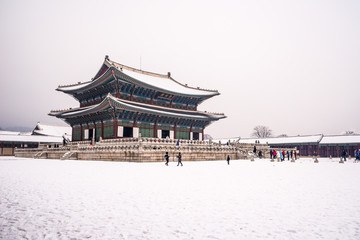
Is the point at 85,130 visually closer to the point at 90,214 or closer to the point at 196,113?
the point at 196,113

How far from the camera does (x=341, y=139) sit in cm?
5147

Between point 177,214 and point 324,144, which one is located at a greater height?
point 324,144

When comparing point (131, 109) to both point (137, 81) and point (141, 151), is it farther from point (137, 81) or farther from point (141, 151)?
point (141, 151)

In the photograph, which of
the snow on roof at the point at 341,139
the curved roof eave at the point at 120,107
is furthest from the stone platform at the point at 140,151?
the snow on roof at the point at 341,139

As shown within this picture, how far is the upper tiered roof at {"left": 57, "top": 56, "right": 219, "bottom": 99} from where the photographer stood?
3670cm

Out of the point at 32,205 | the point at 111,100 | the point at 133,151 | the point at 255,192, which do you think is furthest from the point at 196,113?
the point at 32,205

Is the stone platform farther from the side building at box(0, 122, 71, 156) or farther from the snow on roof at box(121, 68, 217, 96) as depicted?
the snow on roof at box(121, 68, 217, 96)

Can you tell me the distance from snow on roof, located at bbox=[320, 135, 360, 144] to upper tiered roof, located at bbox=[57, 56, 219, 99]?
80.7 feet

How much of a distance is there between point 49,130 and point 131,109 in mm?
41001

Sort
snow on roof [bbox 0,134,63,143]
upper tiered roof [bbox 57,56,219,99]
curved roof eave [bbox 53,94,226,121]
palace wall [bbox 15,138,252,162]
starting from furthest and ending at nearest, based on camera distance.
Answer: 1. snow on roof [bbox 0,134,63,143]
2. upper tiered roof [bbox 57,56,219,99]
3. curved roof eave [bbox 53,94,226,121]
4. palace wall [bbox 15,138,252,162]

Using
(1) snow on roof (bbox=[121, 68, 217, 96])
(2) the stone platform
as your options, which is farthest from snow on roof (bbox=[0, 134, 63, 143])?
(1) snow on roof (bbox=[121, 68, 217, 96])

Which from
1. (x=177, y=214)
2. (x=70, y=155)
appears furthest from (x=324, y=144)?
(x=177, y=214)

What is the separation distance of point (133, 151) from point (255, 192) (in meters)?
17.2

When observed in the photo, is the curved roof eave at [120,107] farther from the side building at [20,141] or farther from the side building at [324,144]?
the side building at [324,144]
